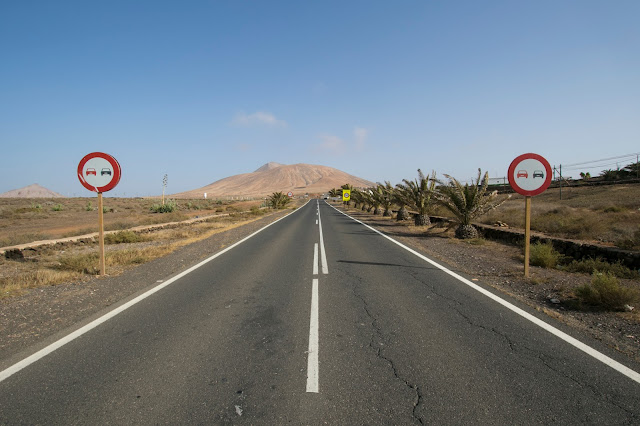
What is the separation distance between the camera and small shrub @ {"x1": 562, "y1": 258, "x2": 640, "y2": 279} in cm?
729


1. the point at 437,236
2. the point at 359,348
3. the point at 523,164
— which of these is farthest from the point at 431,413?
the point at 437,236

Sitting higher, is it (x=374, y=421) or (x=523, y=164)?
(x=523, y=164)

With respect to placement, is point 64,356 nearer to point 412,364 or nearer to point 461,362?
point 412,364

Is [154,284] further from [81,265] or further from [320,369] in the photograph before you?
[320,369]

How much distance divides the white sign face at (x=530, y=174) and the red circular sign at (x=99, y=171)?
29.2ft

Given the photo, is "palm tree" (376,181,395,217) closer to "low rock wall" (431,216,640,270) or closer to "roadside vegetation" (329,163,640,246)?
"roadside vegetation" (329,163,640,246)

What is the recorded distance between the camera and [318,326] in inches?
187

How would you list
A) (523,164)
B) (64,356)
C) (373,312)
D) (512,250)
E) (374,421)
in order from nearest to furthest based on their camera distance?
(374,421) < (64,356) < (373,312) < (523,164) < (512,250)

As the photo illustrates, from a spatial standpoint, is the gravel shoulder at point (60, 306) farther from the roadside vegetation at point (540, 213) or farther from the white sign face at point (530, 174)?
the roadside vegetation at point (540, 213)

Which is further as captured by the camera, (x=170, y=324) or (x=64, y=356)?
(x=170, y=324)

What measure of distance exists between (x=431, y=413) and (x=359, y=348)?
4.34ft

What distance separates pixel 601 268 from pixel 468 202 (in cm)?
709

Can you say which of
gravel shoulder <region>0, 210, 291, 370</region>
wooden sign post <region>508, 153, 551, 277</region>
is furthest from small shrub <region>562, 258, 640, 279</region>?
gravel shoulder <region>0, 210, 291, 370</region>

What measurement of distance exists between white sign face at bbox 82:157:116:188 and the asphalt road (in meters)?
3.57
